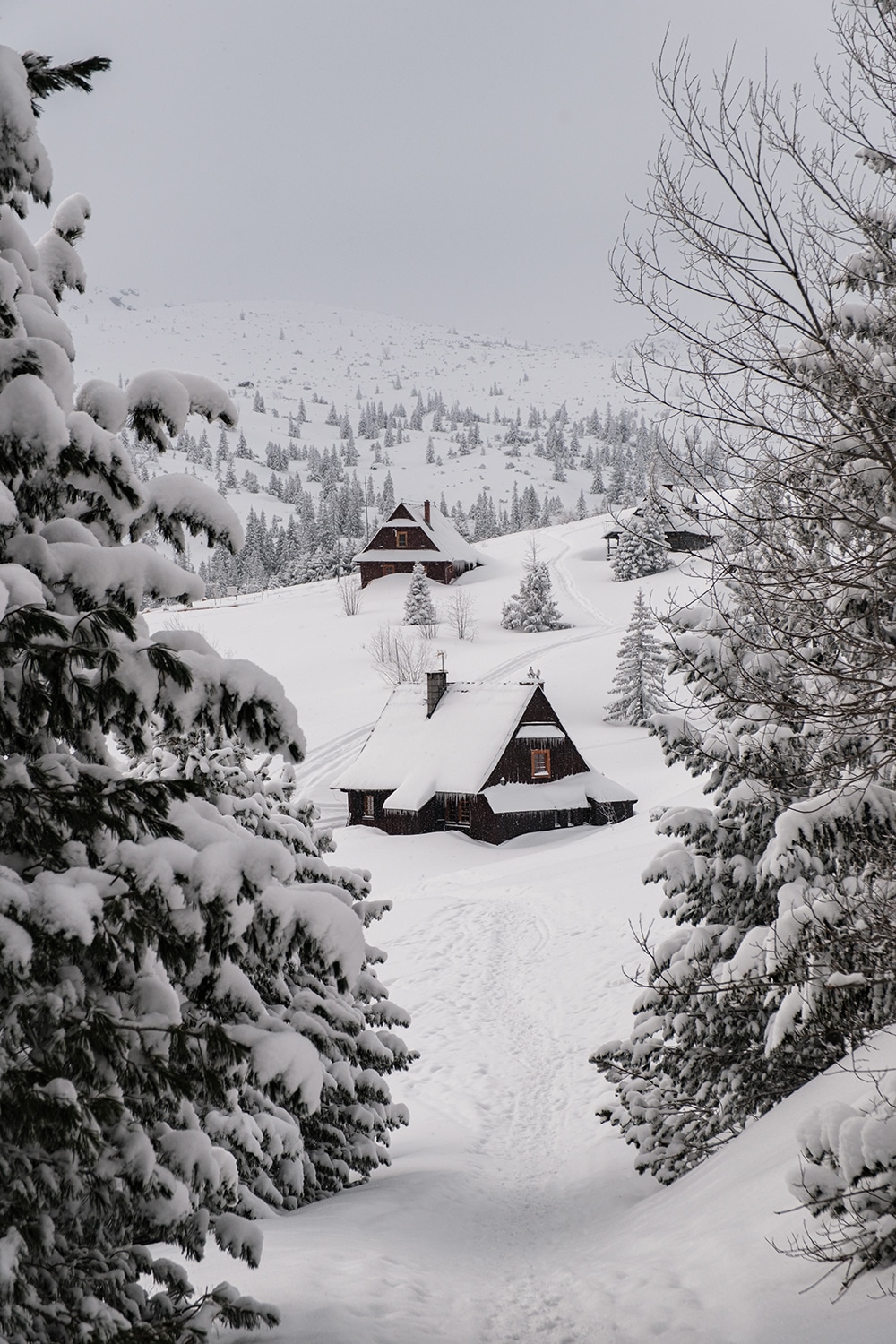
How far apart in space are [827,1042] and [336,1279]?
3760mm

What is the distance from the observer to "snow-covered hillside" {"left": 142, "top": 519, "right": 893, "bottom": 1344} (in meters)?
5.09

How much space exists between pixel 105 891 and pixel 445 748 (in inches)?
1230

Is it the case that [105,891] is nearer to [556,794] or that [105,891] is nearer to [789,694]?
[789,694]

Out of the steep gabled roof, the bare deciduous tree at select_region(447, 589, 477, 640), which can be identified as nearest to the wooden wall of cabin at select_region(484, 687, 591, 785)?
the steep gabled roof

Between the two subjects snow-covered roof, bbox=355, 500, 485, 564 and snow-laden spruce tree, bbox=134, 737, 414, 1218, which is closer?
snow-laden spruce tree, bbox=134, 737, 414, 1218

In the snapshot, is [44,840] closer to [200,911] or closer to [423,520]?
[200,911]

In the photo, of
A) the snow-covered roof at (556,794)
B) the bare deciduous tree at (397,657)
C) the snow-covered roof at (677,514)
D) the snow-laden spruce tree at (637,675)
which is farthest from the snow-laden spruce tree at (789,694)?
the bare deciduous tree at (397,657)

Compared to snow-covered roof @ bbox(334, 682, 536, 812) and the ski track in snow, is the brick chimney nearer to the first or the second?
snow-covered roof @ bbox(334, 682, 536, 812)

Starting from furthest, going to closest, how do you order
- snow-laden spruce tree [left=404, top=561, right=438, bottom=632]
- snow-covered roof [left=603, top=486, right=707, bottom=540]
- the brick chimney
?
1. snow-laden spruce tree [left=404, top=561, right=438, bottom=632]
2. the brick chimney
3. snow-covered roof [left=603, top=486, right=707, bottom=540]

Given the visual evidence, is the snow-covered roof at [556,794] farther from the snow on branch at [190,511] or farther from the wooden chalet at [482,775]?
the snow on branch at [190,511]

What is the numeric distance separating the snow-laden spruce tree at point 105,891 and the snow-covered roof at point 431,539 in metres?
75.4

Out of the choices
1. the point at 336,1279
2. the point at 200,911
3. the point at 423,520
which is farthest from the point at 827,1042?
the point at 423,520

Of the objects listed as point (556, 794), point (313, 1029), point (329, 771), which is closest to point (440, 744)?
point (556, 794)

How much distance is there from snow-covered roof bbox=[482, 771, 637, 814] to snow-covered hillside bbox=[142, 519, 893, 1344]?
129 centimetres
